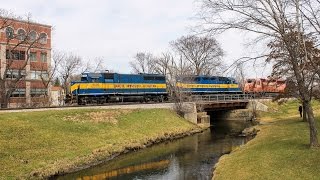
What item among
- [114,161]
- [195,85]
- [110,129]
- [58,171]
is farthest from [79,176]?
[195,85]

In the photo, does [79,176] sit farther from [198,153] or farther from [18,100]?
[18,100]

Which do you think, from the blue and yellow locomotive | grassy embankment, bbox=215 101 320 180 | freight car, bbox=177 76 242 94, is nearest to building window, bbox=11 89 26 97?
the blue and yellow locomotive

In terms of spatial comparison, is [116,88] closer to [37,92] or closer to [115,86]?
[115,86]

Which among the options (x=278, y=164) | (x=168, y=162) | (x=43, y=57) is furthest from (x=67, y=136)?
(x=43, y=57)

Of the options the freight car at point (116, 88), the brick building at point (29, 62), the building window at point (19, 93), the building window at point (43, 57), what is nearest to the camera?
the freight car at point (116, 88)

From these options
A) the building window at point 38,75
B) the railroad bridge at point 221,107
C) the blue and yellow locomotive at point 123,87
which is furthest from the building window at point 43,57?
the railroad bridge at point 221,107

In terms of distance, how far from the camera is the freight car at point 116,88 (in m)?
38.8

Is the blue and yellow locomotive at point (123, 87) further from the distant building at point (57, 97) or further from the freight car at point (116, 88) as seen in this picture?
the distant building at point (57, 97)

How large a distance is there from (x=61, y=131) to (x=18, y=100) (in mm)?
33494

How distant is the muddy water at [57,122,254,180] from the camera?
20172 mm

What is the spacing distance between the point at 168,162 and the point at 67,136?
8072 millimetres

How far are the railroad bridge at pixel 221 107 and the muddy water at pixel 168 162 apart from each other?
11626mm

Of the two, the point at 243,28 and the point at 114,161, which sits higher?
the point at 243,28

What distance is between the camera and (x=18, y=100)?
5544cm
